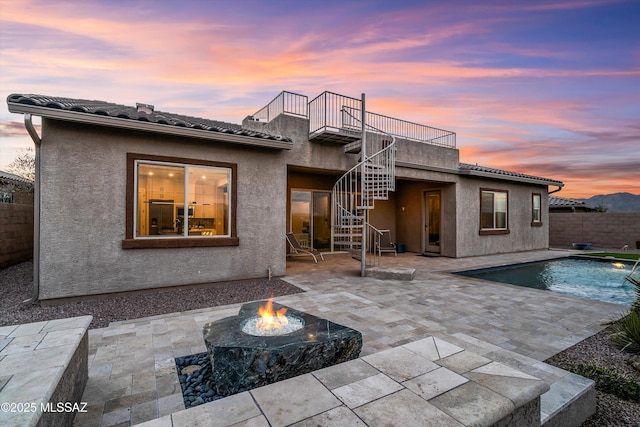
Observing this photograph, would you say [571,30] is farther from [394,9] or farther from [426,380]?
[426,380]

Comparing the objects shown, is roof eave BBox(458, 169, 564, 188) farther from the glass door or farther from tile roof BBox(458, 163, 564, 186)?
the glass door

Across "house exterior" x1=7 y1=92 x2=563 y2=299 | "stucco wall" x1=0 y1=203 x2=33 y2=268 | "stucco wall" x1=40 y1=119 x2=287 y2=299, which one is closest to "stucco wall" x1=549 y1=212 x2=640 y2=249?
"house exterior" x1=7 y1=92 x2=563 y2=299

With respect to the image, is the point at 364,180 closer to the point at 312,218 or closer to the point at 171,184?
the point at 312,218

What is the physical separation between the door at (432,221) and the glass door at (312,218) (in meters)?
3.87

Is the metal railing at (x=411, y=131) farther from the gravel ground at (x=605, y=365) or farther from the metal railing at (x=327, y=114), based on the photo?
the gravel ground at (x=605, y=365)

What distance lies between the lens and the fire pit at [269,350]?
2012 mm

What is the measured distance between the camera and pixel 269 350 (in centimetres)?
200

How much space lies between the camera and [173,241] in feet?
17.1

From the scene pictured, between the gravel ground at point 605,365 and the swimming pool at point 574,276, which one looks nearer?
the gravel ground at point 605,365

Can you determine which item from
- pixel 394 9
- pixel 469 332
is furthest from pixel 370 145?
pixel 469 332

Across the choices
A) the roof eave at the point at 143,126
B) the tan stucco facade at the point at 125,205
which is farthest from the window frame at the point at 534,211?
the roof eave at the point at 143,126

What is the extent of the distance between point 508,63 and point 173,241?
903 centimetres

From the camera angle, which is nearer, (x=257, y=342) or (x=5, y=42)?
(x=257, y=342)

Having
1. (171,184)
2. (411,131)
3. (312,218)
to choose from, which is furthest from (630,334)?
(312,218)
